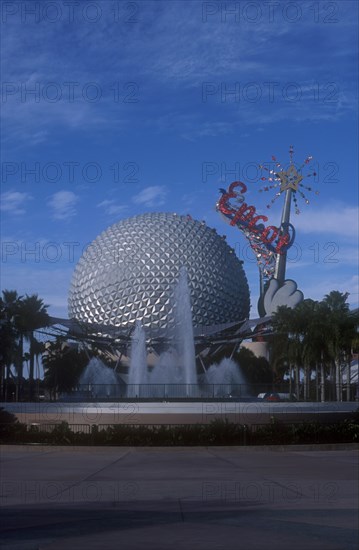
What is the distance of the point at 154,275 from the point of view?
62.9m

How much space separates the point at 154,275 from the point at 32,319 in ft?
37.5

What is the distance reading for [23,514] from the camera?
10.2 meters

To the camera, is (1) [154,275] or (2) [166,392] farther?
(1) [154,275]

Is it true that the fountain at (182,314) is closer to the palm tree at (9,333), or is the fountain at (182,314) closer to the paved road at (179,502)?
the palm tree at (9,333)

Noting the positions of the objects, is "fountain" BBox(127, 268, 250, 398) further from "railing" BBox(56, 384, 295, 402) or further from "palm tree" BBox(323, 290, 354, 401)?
"palm tree" BBox(323, 290, 354, 401)

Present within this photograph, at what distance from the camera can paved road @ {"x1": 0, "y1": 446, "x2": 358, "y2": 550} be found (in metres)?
7.93

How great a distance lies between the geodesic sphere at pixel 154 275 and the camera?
6250 centimetres

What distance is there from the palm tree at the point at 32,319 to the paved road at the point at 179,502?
33.6 m

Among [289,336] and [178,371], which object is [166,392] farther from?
[289,336]

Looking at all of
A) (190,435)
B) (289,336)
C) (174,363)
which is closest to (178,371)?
(174,363)

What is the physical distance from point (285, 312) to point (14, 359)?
758 inches

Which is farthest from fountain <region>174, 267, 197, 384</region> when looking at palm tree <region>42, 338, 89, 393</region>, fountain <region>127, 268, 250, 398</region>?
palm tree <region>42, 338, 89, 393</region>

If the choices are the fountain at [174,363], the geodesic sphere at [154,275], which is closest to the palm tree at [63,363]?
the geodesic sphere at [154,275]

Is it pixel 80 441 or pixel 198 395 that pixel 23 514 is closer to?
pixel 80 441
